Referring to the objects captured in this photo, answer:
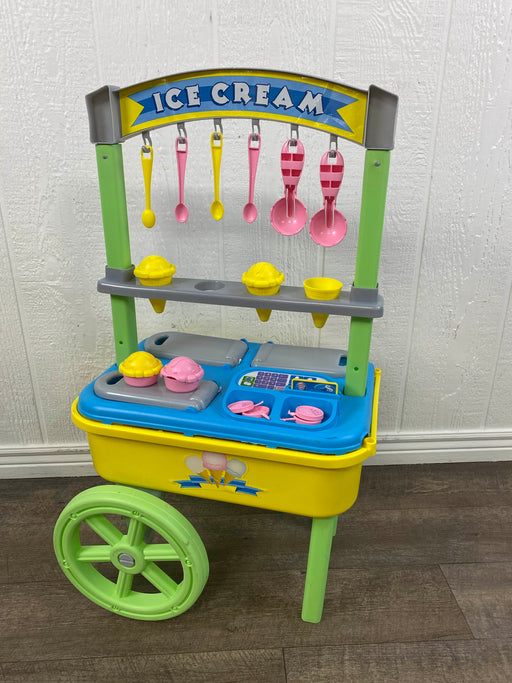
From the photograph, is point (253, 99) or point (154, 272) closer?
point (253, 99)

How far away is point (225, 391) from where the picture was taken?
2.58 ft

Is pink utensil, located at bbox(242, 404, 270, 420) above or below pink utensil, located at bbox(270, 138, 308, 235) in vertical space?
below

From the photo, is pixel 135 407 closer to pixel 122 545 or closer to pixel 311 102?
pixel 122 545

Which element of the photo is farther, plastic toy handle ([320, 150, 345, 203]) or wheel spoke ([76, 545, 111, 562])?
wheel spoke ([76, 545, 111, 562])

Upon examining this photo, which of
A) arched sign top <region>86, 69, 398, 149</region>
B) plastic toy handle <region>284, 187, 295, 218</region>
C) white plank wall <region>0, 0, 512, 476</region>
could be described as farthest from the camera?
white plank wall <region>0, 0, 512, 476</region>

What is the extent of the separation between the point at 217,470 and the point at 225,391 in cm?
12

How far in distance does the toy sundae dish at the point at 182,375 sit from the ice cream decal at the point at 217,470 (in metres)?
0.10

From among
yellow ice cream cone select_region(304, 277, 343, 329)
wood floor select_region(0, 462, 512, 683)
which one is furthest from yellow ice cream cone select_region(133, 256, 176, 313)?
wood floor select_region(0, 462, 512, 683)

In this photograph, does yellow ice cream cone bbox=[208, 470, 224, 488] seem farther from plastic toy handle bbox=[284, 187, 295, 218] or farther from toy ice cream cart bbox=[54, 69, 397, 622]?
plastic toy handle bbox=[284, 187, 295, 218]

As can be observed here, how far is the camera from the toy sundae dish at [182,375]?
0.74 metres

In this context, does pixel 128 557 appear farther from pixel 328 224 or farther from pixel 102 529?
pixel 328 224

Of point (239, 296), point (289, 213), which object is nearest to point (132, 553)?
point (239, 296)

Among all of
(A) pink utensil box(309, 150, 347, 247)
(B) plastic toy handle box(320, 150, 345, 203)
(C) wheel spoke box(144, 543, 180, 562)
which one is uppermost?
(B) plastic toy handle box(320, 150, 345, 203)

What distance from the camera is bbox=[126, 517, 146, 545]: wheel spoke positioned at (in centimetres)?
76
